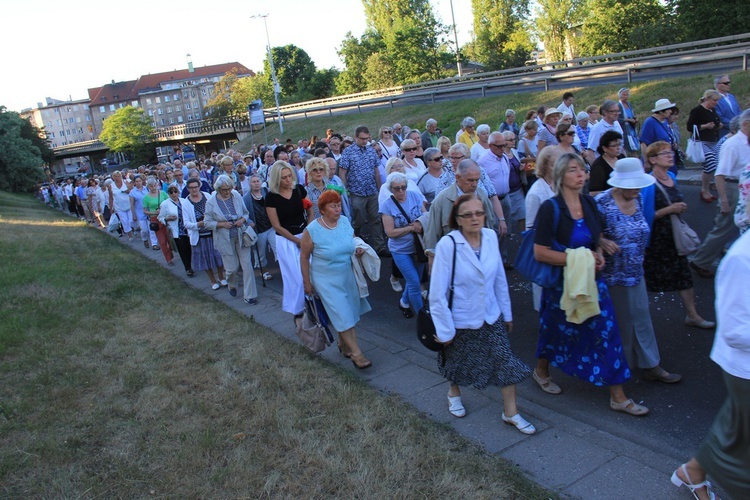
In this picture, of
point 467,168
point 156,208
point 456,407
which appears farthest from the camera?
point 156,208

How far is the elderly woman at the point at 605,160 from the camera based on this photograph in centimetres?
586

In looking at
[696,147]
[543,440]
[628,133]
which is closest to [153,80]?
[628,133]

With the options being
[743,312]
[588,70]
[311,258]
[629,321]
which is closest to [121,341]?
[311,258]

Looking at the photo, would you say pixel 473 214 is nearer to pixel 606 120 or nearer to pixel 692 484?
pixel 692 484

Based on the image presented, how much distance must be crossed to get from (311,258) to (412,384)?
156cm

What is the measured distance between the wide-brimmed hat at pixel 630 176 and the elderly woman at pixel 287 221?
3.44 metres

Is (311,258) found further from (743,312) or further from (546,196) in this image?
(743,312)

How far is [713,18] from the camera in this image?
32406 mm

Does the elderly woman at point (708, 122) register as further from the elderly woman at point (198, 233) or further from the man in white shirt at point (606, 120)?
the elderly woman at point (198, 233)

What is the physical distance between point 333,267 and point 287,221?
1.26m

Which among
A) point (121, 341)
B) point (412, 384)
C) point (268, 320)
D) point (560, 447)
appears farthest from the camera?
point (268, 320)

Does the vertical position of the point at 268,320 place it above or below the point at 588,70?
below

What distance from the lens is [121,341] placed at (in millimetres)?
7289

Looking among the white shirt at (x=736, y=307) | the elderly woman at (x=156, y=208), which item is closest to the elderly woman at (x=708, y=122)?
the white shirt at (x=736, y=307)
